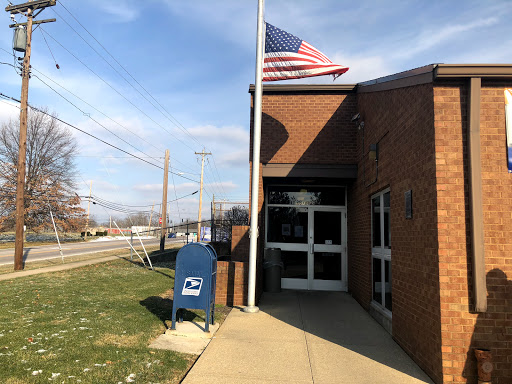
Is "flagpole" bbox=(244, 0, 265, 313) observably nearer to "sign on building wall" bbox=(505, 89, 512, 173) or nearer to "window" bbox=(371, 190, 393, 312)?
"window" bbox=(371, 190, 393, 312)

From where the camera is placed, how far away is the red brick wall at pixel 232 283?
25.3 ft

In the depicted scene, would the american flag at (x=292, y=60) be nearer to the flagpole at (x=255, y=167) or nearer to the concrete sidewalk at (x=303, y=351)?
the flagpole at (x=255, y=167)

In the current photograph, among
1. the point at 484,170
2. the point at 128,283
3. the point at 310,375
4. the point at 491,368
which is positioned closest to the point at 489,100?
the point at 484,170

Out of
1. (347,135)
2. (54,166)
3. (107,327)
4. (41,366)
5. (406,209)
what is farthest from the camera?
(54,166)

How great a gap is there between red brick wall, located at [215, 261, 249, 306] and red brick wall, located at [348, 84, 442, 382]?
3194mm

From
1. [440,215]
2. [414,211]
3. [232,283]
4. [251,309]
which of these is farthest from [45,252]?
[440,215]

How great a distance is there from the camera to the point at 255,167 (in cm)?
746

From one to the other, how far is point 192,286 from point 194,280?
0.31 feet

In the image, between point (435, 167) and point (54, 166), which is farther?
point (54, 166)

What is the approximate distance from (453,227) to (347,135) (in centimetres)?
529

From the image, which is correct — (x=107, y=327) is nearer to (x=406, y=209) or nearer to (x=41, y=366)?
(x=41, y=366)

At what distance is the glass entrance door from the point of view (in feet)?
32.0

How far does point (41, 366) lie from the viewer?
3922mm

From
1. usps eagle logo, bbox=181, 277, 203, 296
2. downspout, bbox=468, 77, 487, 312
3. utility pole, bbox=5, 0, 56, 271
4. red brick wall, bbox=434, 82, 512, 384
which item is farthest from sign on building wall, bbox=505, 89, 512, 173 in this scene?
utility pole, bbox=5, 0, 56, 271
